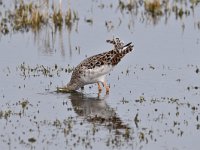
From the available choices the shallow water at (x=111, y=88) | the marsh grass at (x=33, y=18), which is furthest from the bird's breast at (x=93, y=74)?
the marsh grass at (x=33, y=18)

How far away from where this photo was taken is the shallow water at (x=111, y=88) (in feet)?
37.9

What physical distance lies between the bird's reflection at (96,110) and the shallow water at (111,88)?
2cm

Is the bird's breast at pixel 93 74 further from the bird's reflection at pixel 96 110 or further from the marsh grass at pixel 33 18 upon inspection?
the marsh grass at pixel 33 18

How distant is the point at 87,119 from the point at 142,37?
31.5ft

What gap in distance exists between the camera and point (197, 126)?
1227 centimetres

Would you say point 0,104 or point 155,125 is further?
point 0,104

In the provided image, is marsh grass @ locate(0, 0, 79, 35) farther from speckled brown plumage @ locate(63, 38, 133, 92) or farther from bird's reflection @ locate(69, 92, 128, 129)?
bird's reflection @ locate(69, 92, 128, 129)

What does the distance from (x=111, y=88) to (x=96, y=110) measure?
2.40 meters

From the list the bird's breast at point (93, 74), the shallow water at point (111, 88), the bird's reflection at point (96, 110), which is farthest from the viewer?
the bird's breast at point (93, 74)

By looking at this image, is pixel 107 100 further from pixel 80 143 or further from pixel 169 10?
pixel 169 10

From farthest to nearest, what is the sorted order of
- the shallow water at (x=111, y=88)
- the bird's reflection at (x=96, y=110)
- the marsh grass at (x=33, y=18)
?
the marsh grass at (x=33, y=18)
the bird's reflection at (x=96, y=110)
the shallow water at (x=111, y=88)

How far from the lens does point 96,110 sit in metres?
13.5

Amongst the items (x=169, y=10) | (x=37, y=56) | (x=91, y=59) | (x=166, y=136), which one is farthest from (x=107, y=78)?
(x=169, y=10)

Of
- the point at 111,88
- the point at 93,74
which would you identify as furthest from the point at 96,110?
the point at 111,88
